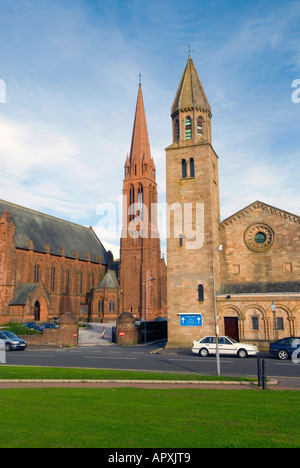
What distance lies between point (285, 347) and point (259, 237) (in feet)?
38.0

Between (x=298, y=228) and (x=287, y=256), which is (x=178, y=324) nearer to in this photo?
(x=287, y=256)

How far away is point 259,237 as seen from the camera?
32875mm

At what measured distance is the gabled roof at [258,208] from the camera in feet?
105

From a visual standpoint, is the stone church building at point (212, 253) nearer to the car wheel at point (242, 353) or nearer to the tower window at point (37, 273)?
the car wheel at point (242, 353)

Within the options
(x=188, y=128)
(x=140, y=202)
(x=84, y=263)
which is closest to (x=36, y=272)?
(x=84, y=263)

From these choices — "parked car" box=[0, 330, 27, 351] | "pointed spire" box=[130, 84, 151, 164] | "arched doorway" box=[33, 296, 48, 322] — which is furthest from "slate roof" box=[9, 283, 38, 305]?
"pointed spire" box=[130, 84, 151, 164]

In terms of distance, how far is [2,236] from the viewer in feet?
180

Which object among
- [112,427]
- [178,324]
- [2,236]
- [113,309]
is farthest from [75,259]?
[112,427]

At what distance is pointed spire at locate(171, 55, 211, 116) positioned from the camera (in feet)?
114

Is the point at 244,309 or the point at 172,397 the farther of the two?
the point at 244,309

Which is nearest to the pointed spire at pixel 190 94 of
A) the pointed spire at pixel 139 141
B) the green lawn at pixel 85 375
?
the green lawn at pixel 85 375

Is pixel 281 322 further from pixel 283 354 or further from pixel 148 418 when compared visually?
pixel 148 418

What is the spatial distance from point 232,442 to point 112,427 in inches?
92.6
